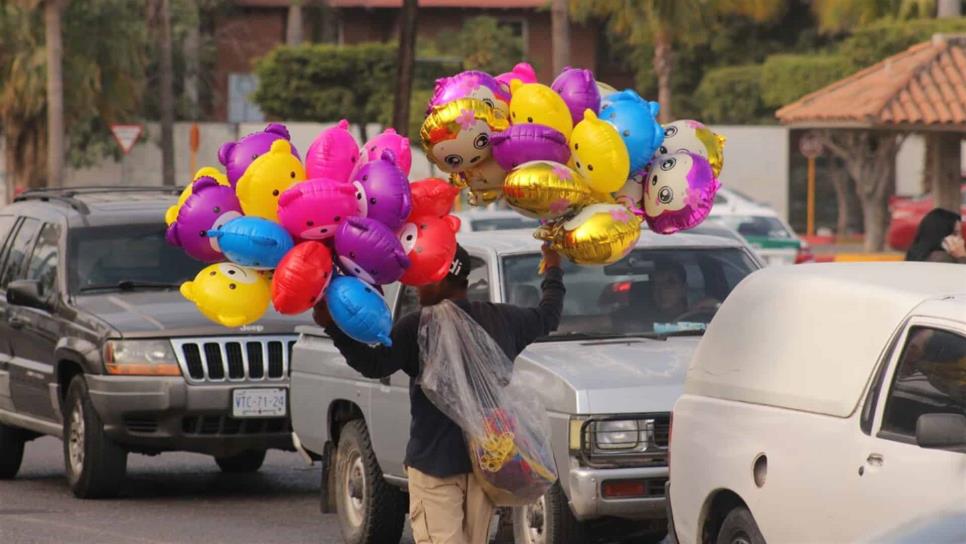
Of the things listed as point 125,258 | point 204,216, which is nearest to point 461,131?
point 204,216

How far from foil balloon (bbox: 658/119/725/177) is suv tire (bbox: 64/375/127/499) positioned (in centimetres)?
577

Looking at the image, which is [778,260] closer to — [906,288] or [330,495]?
[330,495]

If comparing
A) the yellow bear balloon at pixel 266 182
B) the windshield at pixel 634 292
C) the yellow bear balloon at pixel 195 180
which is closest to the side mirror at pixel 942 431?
the yellow bear balloon at pixel 266 182

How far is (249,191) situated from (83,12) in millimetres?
35077

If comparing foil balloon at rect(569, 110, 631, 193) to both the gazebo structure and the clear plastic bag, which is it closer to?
the clear plastic bag

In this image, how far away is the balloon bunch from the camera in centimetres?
654

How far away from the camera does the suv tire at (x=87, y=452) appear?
11.9 meters

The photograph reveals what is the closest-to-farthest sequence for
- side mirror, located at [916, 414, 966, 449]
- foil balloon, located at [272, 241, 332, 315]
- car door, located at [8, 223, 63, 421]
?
side mirror, located at [916, 414, 966, 449] < foil balloon, located at [272, 241, 332, 315] < car door, located at [8, 223, 63, 421]

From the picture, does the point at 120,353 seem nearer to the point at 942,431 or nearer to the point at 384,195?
the point at 384,195

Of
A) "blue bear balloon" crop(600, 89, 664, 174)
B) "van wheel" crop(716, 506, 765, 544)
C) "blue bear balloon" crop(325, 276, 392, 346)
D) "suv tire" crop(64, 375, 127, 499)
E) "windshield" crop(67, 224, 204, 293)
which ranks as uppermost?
"blue bear balloon" crop(600, 89, 664, 174)

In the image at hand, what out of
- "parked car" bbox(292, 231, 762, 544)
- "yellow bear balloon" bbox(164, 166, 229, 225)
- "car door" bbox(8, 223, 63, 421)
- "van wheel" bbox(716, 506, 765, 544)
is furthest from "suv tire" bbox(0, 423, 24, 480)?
"van wheel" bbox(716, 506, 765, 544)

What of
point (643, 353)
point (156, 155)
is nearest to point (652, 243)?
point (643, 353)

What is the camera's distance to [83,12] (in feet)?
132

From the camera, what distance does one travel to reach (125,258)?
12.9 meters
